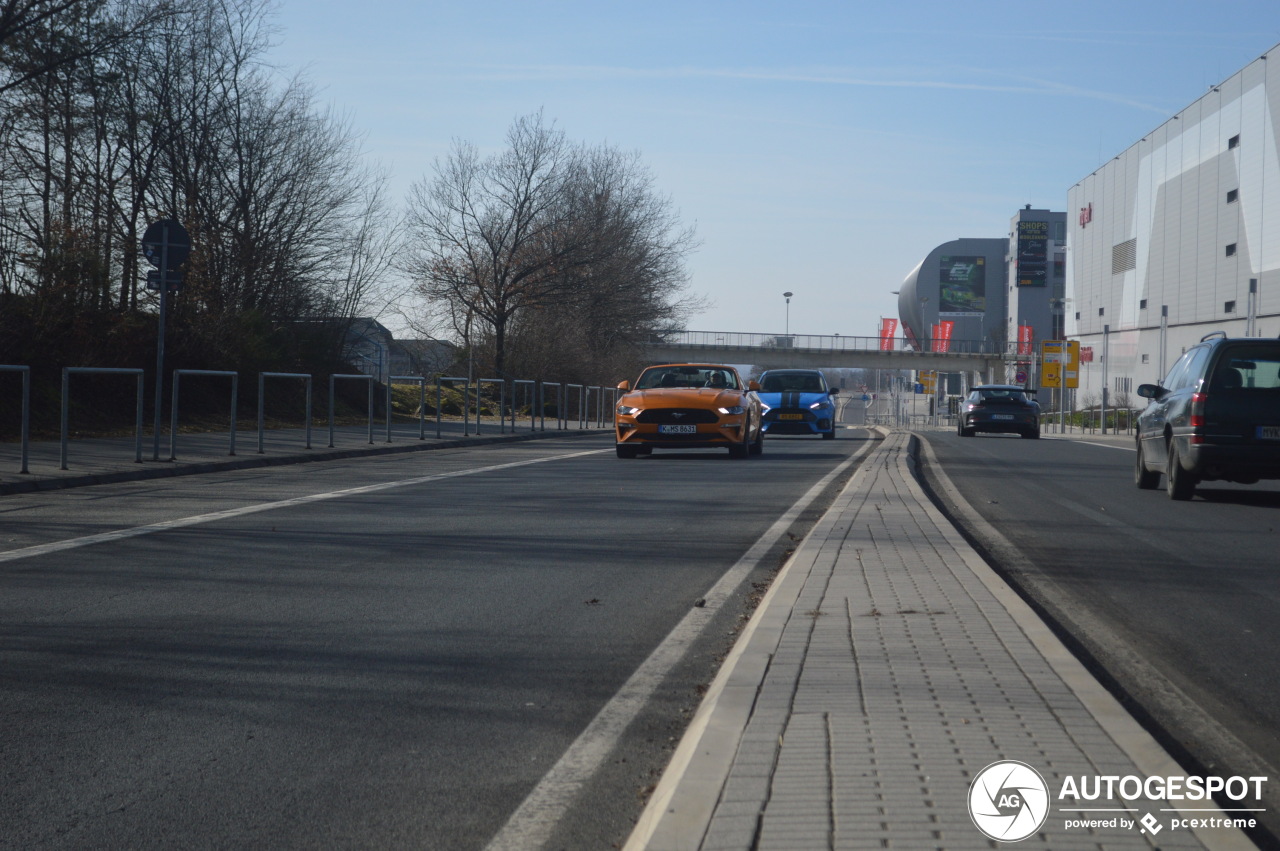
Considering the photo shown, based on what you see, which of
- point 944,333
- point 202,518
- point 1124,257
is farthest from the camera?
point 944,333

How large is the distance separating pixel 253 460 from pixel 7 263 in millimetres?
7135

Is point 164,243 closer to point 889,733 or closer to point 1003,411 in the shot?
point 889,733

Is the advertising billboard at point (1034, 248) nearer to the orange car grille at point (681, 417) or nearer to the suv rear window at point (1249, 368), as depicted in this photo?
the orange car grille at point (681, 417)

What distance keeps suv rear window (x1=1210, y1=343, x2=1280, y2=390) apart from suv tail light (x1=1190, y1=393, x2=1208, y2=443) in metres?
0.17

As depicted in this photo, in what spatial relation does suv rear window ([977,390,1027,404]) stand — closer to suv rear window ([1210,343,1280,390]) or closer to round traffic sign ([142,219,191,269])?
suv rear window ([1210,343,1280,390])

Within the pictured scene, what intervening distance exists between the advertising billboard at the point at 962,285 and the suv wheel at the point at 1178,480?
14176 centimetres

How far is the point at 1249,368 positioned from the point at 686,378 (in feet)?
31.9

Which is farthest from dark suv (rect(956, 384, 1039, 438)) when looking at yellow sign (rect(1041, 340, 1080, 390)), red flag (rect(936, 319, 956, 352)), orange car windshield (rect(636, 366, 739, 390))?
red flag (rect(936, 319, 956, 352))

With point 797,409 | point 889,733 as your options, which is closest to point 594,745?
point 889,733

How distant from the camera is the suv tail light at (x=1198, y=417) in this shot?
39.5 ft

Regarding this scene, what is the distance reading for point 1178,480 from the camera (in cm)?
1253

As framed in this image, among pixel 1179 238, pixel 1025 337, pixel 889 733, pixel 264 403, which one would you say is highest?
pixel 1179 238

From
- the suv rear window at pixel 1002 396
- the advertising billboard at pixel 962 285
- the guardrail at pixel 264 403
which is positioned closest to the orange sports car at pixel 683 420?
the guardrail at pixel 264 403

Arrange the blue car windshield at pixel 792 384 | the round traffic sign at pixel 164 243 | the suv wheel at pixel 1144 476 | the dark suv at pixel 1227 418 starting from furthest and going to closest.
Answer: the blue car windshield at pixel 792 384
the round traffic sign at pixel 164 243
the suv wheel at pixel 1144 476
the dark suv at pixel 1227 418
